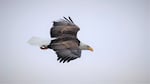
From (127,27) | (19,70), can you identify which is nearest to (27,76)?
(19,70)

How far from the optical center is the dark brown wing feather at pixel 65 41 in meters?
2.19

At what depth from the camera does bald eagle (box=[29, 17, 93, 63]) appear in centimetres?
220

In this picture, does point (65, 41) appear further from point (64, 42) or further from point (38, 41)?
point (38, 41)

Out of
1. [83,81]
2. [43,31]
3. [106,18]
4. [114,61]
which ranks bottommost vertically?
[83,81]

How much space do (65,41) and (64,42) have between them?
0.01 m

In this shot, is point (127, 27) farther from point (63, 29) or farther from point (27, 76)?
point (27, 76)

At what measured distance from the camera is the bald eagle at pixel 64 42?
2.20m

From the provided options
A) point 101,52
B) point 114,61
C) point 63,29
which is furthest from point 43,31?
point 114,61

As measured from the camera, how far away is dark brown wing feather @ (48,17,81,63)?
2.19m

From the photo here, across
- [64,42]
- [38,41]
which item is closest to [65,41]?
[64,42]

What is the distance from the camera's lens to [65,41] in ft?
7.28

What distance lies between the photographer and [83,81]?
221cm

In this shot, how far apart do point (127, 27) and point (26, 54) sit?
109cm
